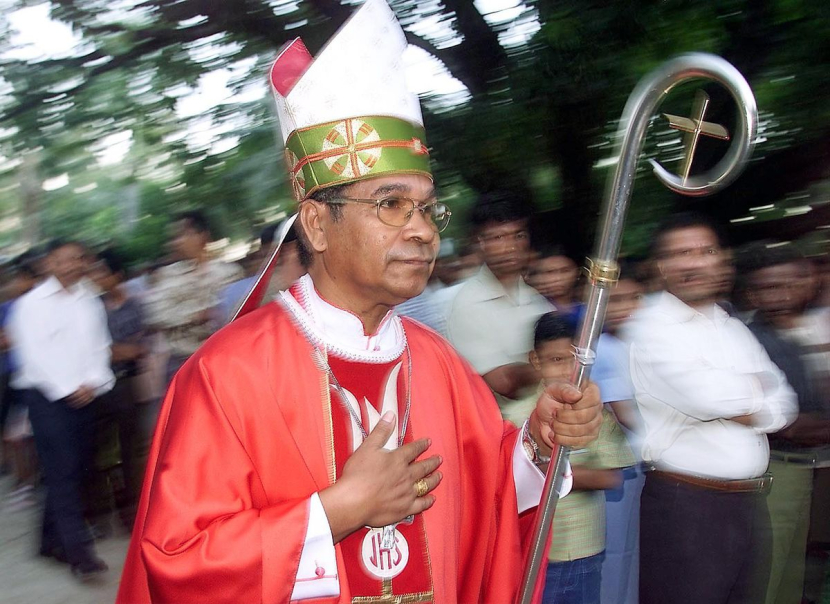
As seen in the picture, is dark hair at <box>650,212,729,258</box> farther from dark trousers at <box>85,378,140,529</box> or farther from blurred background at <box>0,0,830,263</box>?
dark trousers at <box>85,378,140,529</box>

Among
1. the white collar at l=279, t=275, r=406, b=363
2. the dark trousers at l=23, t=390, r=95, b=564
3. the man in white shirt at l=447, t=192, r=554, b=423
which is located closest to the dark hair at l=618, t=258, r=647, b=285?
the man in white shirt at l=447, t=192, r=554, b=423

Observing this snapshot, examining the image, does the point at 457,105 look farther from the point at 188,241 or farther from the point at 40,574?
the point at 40,574

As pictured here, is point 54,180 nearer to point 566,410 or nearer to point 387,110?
point 387,110

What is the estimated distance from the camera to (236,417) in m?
2.08

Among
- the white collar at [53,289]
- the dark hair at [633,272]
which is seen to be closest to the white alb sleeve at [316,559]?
the dark hair at [633,272]

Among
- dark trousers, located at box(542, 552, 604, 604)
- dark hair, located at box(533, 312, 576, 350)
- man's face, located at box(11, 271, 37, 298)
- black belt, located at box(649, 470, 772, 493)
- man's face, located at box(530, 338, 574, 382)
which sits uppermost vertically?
dark hair, located at box(533, 312, 576, 350)

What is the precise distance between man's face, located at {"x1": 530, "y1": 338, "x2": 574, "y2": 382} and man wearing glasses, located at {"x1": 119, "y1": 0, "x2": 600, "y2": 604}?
2.96ft

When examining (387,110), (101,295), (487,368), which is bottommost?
(101,295)

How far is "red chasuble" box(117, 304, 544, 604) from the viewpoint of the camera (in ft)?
6.31

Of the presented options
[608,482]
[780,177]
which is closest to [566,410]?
[608,482]

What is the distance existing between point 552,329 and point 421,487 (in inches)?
58.6

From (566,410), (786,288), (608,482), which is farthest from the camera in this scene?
(786,288)

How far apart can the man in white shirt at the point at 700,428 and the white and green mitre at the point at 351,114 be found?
148 centimetres

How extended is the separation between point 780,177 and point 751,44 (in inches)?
28.1
